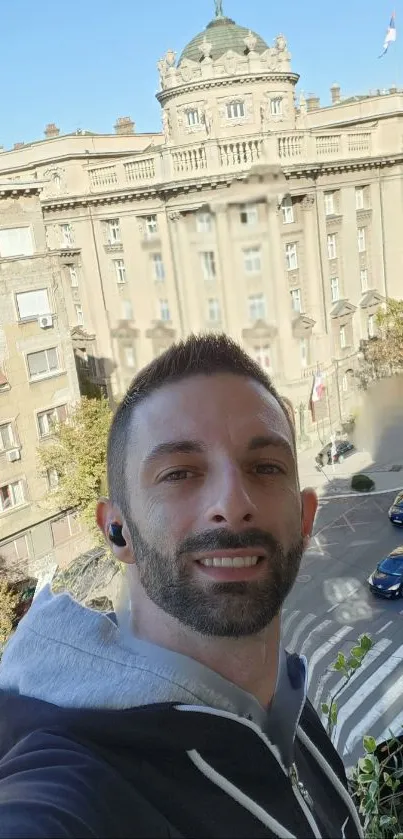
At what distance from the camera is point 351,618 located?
18.8 feet

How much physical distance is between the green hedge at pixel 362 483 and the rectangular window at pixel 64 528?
333 cm

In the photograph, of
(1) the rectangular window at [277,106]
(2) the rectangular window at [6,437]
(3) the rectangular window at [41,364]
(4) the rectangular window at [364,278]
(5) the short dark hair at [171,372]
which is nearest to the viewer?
(5) the short dark hair at [171,372]

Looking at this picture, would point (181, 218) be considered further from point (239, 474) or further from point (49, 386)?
point (49, 386)

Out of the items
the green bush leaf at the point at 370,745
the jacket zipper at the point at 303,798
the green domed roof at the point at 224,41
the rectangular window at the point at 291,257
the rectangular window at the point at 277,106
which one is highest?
the green domed roof at the point at 224,41

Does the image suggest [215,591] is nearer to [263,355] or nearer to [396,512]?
[263,355]

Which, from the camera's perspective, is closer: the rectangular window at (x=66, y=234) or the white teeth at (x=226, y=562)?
the white teeth at (x=226, y=562)

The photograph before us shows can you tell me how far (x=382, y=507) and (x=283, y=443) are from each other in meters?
7.31

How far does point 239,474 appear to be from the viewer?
26.2 inches

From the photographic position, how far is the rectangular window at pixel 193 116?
1780 millimetres

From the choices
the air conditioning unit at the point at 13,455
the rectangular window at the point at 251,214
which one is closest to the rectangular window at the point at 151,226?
the rectangular window at the point at 251,214

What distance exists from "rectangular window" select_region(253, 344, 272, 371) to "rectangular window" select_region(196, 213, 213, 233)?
0.53 ft

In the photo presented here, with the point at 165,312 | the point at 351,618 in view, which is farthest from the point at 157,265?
the point at 351,618

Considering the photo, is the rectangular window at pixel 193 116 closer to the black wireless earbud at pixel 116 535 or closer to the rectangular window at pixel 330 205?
the rectangular window at pixel 330 205

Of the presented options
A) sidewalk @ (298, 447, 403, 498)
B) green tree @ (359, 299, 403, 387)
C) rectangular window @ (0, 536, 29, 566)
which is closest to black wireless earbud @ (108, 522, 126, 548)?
green tree @ (359, 299, 403, 387)
